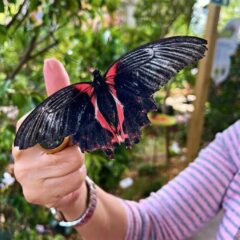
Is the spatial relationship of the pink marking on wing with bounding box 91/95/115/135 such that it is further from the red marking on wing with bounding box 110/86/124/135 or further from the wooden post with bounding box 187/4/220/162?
the wooden post with bounding box 187/4/220/162

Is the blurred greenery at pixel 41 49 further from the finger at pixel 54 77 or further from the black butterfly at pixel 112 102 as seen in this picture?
the black butterfly at pixel 112 102

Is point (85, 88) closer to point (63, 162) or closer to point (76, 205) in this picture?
point (63, 162)

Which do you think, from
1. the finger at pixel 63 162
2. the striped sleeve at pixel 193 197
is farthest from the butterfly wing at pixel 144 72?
the striped sleeve at pixel 193 197

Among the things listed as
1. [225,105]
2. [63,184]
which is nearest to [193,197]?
[63,184]

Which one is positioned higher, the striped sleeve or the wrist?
the wrist

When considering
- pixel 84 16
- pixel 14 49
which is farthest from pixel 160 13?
pixel 14 49

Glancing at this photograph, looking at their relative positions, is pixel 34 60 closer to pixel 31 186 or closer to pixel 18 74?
pixel 18 74

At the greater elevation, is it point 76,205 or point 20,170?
point 20,170

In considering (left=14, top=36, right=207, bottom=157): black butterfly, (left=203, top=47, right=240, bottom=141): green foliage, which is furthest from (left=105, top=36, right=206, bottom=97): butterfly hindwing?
(left=203, top=47, right=240, bottom=141): green foliage
